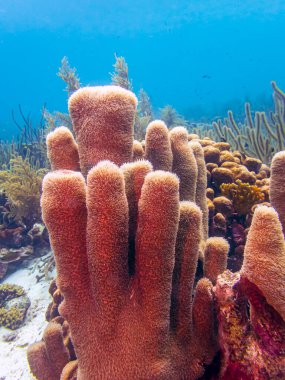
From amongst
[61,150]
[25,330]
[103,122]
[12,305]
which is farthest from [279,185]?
[12,305]

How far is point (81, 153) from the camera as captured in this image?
1.96 meters

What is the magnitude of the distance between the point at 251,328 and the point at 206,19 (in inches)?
4516

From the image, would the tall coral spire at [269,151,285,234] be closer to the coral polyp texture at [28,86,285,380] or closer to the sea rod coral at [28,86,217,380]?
the coral polyp texture at [28,86,285,380]

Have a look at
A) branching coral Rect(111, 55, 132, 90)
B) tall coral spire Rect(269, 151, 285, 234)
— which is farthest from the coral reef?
branching coral Rect(111, 55, 132, 90)

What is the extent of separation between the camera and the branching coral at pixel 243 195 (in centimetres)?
310

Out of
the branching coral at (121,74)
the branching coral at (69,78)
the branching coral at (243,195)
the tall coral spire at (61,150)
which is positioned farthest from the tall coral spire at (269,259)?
the branching coral at (69,78)

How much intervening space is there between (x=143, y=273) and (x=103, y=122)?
96cm

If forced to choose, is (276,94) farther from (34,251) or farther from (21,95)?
(21,95)

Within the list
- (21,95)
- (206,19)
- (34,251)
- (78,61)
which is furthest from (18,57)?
(34,251)

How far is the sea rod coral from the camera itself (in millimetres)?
1457

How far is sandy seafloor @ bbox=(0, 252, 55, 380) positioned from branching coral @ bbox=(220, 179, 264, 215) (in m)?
3.06

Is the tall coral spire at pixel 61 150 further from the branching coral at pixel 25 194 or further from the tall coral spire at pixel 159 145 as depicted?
the branching coral at pixel 25 194

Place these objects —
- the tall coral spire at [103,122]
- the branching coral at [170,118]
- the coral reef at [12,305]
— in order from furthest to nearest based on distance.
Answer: the branching coral at [170,118] < the coral reef at [12,305] < the tall coral spire at [103,122]

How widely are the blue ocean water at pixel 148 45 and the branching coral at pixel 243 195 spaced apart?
2937 inches
